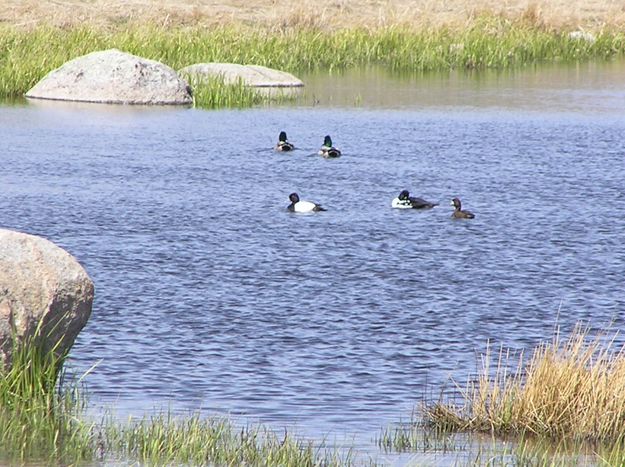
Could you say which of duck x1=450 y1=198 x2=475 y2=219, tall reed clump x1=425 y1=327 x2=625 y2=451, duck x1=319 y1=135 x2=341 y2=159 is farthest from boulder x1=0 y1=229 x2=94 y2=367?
duck x1=319 y1=135 x2=341 y2=159

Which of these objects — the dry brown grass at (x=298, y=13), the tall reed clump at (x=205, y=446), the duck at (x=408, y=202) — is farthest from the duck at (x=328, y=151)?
the dry brown grass at (x=298, y=13)

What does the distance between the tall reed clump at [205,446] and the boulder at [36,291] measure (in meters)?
1.05

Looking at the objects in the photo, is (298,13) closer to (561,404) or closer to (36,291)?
(36,291)

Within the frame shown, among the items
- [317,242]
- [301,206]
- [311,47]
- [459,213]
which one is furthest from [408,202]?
[311,47]

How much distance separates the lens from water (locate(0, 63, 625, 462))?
13797 millimetres

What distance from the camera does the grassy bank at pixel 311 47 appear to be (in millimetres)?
42781

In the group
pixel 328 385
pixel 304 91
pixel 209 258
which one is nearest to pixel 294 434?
pixel 328 385

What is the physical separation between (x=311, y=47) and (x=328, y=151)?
19.8 metres

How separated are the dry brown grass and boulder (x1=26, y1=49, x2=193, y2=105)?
11.7 metres

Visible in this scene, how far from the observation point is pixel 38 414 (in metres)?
11.1

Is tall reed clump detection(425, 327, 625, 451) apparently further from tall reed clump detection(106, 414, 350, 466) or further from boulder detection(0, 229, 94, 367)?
boulder detection(0, 229, 94, 367)

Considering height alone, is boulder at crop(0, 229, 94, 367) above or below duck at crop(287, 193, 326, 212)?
above

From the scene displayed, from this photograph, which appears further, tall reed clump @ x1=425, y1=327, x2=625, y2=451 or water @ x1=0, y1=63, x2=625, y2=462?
water @ x1=0, y1=63, x2=625, y2=462

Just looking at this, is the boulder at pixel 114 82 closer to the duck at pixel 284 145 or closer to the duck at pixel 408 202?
the duck at pixel 284 145
